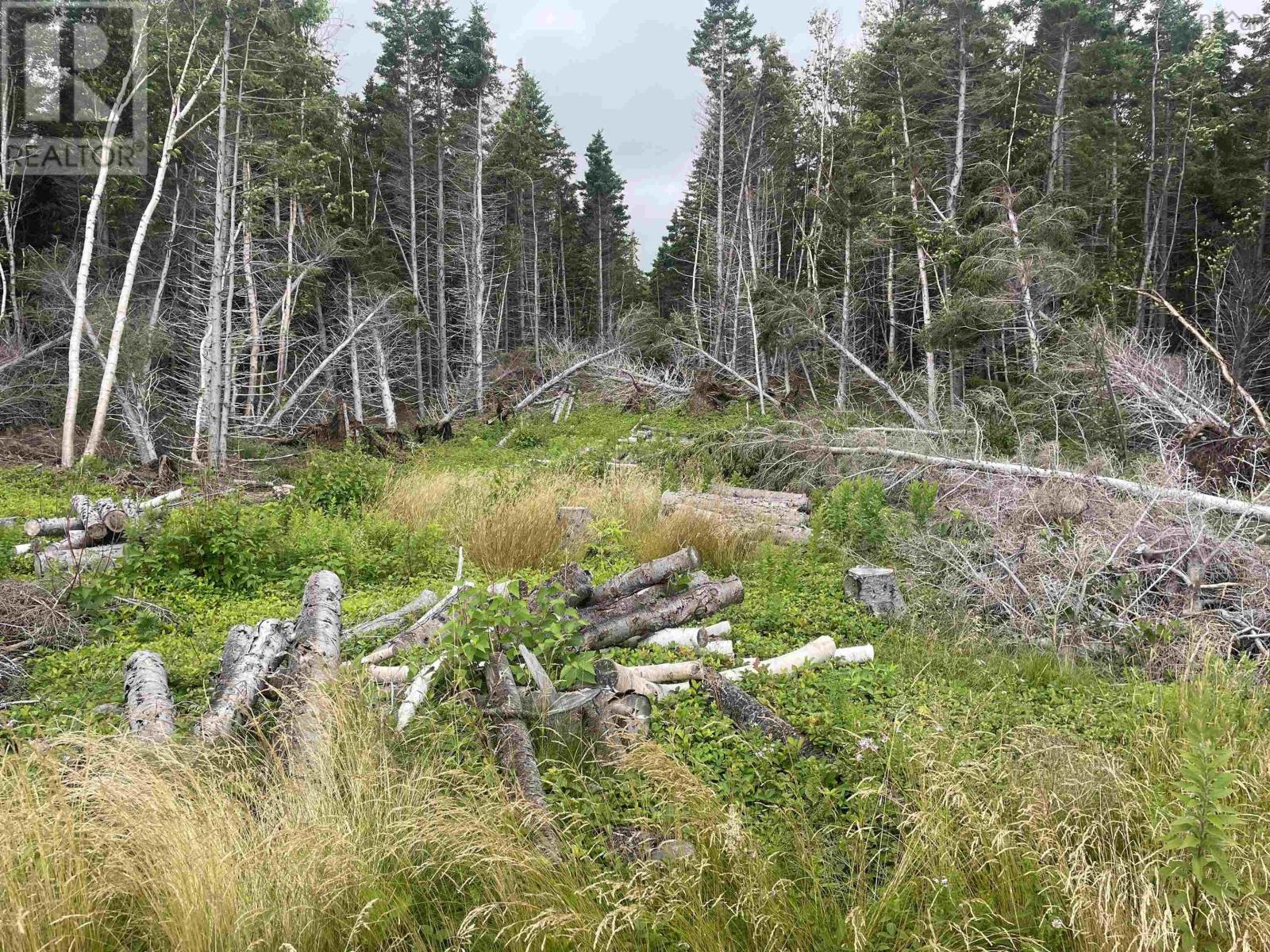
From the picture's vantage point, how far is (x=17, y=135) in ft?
56.1

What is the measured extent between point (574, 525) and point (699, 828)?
4.68m

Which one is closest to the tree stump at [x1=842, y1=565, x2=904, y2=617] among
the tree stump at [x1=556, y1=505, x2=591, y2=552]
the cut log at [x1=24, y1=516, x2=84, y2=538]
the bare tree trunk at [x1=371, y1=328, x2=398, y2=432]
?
the tree stump at [x1=556, y1=505, x2=591, y2=552]

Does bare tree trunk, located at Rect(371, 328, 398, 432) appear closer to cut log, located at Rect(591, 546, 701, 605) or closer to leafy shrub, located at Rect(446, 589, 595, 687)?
cut log, located at Rect(591, 546, 701, 605)

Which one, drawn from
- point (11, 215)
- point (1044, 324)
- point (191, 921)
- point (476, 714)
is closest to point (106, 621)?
point (476, 714)

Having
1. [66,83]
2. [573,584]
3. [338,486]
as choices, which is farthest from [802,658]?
[66,83]

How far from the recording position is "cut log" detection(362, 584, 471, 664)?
425 centimetres

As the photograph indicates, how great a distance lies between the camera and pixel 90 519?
23.0ft

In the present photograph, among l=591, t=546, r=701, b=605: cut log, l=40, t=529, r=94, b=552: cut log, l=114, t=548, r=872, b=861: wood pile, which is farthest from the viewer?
l=40, t=529, r=94, b=552: cut log

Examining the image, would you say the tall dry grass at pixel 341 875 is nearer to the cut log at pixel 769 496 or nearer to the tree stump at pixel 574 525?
the tree stump at pixel 574 525

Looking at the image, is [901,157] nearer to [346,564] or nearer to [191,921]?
[346,564]

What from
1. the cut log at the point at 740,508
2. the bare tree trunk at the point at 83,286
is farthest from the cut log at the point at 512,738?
the bare tree trunk at the point at 83,286

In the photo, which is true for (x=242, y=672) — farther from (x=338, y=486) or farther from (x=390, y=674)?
(x=338, y=486)

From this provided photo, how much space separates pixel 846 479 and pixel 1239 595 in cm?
389

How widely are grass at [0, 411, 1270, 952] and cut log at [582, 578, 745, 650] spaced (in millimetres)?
920
